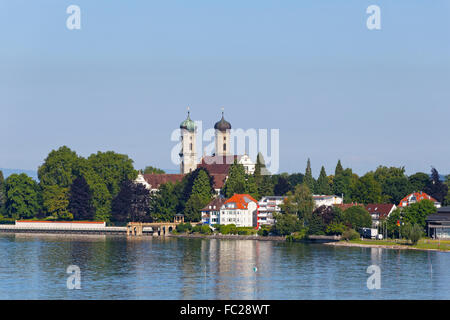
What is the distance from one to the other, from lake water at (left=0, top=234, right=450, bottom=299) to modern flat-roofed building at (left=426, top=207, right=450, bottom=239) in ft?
52.8

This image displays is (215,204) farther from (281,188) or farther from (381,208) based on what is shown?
(381,208)

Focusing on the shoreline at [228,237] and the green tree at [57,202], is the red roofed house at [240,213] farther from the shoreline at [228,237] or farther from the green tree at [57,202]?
the green tree at [57,202]

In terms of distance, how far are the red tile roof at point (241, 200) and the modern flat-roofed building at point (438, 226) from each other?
108ft

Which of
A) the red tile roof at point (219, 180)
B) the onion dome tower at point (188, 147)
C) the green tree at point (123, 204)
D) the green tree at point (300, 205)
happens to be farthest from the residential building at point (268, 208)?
the onion dome tower at point (188, 147)

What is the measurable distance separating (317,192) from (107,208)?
127 ft

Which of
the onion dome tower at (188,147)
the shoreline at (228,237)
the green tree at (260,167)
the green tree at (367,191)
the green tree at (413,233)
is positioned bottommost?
the shoreline at (228,237)

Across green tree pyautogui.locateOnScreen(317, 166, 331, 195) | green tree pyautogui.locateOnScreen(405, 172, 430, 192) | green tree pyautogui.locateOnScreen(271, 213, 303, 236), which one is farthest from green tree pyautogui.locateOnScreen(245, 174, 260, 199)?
green tree pyautogui.locateOnScreen(405, 172, 430, 192)

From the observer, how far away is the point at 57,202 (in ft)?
530

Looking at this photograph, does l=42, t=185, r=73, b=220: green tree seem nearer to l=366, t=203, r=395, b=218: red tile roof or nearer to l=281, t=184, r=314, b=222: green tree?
l=281, t=184, r=314, b=222: green tree

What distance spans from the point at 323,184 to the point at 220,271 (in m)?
83.9

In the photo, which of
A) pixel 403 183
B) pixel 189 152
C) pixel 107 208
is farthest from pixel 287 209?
pixel 189 152

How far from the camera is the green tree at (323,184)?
539 feet

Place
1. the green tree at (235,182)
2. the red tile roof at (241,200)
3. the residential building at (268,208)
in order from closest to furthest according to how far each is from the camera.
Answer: the residential building at (268,208), the red tile roof at (241,200), the green tree at (235,182)
